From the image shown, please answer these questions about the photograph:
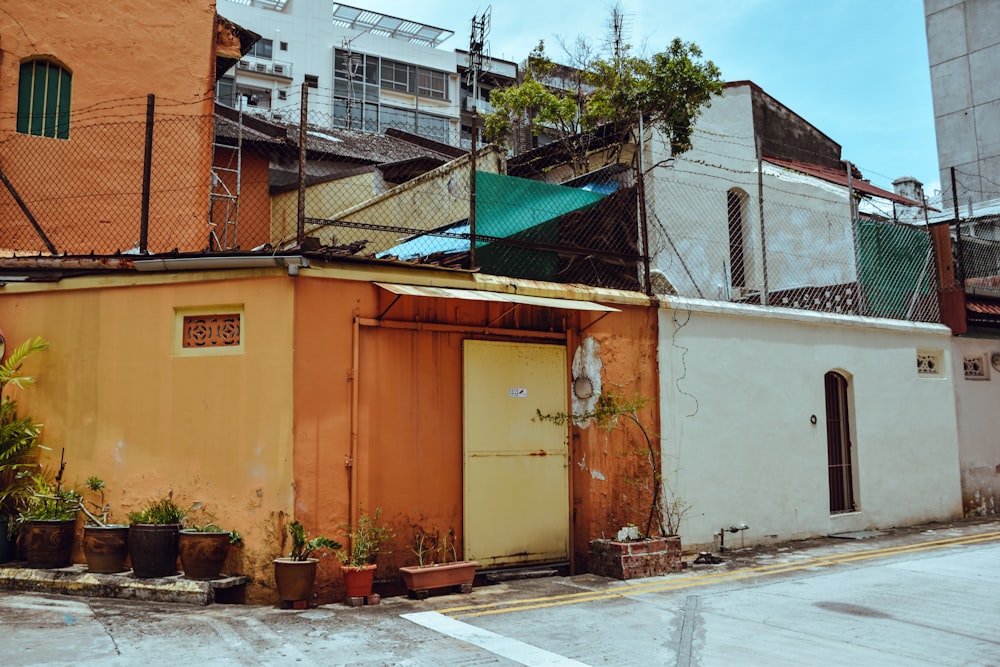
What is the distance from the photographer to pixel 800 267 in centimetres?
1323

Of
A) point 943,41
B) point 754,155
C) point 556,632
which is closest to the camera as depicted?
point 556,632

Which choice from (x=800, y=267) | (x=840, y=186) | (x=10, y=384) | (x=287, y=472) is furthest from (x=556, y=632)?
(x=840, y=186)

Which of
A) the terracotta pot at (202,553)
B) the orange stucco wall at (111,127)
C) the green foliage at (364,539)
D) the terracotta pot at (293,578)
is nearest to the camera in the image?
the terracotta pot at (293,578)

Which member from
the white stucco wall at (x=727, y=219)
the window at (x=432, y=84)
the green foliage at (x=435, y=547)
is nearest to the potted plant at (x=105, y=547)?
the green foliage at (x=435, y=547)

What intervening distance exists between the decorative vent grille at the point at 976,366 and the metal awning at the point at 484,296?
8.11m

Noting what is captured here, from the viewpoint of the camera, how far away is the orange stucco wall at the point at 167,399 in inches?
292

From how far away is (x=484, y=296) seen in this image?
26.8 ft

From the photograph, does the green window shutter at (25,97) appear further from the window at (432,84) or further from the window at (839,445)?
the window at (432,84)

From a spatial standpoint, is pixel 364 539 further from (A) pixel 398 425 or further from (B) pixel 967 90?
(B) pixel 967 90

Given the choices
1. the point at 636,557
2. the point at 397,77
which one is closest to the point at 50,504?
the point at 636,557

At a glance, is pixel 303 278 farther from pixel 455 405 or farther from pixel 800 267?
pixel 800 267

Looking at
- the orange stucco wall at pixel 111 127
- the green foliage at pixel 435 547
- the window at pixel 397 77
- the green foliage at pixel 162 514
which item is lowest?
the green foliage at pixel 435 547

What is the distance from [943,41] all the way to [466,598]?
26.9 m

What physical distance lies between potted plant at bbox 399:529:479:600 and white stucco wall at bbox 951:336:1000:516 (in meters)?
9.31
